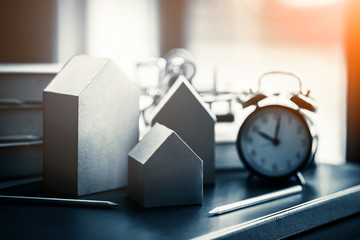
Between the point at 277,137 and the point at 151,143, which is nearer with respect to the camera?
the point at 151,143

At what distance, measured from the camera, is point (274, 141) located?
3.29ft

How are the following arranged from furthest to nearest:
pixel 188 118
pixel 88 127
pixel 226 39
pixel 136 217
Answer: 1. pixel 226 39
2. pixel 188 118
3. pixel 88 127
4. pixel 136 217

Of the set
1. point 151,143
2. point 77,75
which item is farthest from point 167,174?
point 77,75

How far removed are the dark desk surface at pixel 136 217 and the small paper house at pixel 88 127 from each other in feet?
0.12

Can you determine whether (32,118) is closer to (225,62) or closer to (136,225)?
(136,225)

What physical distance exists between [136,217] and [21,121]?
0.42 meters

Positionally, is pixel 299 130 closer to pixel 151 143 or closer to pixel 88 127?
pixel 151 143

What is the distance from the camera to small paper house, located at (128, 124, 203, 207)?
780 millimetres

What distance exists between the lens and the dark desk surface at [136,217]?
0.65 m

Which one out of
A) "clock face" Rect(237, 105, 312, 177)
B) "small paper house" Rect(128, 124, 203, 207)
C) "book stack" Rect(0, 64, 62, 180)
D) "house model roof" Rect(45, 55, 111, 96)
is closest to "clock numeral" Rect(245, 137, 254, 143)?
"clock face" Rect(237, 105, 312, 177)

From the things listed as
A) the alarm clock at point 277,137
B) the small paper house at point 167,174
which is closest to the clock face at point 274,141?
the alarm clock at point 277,137

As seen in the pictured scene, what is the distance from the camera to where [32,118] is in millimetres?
1002

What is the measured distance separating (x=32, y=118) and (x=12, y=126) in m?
0.05

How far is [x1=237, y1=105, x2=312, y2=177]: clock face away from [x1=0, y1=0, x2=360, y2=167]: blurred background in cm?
11
